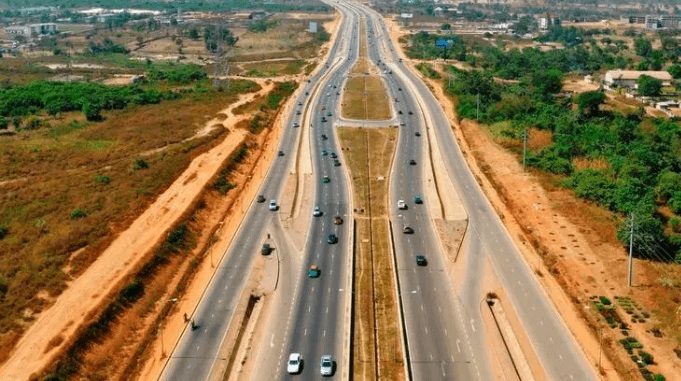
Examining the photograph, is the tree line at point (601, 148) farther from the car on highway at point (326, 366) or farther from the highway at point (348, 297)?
the car on highway at point (326, 366)

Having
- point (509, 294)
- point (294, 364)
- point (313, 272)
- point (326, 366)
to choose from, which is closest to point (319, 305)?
point (313, 272)

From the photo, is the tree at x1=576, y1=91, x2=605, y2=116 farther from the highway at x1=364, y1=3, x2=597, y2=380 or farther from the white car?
the white car

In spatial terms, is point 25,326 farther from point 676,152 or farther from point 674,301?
point 676,152

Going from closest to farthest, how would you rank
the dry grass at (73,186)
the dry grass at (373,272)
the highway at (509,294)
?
the highway at (509,294) < the dry grass at (373,272) < the dry grass at (73,186)

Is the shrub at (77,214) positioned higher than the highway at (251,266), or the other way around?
the shrub at (77,214)

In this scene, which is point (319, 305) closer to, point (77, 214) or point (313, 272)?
point (313, 272)

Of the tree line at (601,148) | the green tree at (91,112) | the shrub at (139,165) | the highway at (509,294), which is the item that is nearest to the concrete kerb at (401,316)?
the highway at (509,294)

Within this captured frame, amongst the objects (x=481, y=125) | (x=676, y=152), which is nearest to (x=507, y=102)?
(x=481, y=125)
